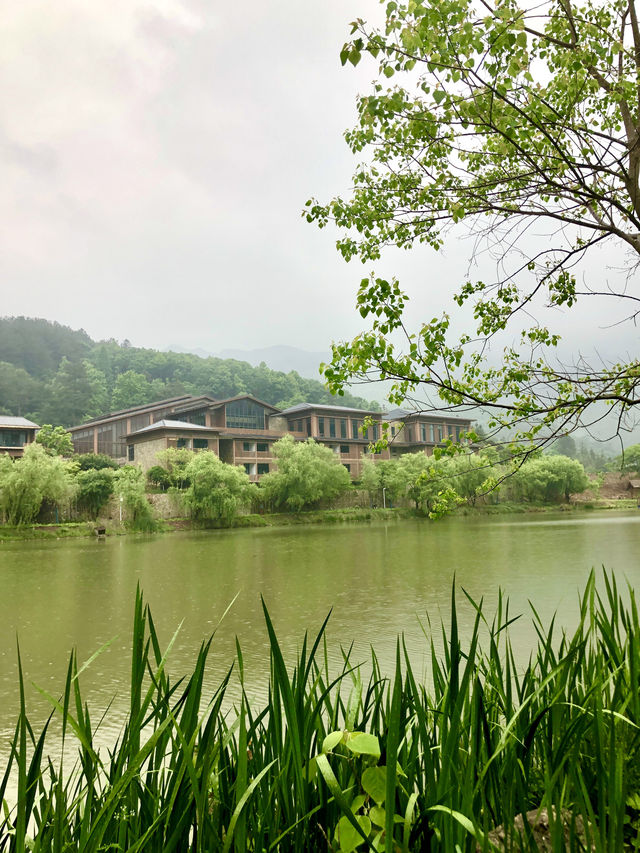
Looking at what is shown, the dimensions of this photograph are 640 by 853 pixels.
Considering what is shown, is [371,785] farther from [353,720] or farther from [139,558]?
[139,558]

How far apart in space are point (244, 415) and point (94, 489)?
695 inches

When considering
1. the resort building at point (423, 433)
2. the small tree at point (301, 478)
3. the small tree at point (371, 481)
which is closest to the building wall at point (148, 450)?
the small tree at point (301, 478)

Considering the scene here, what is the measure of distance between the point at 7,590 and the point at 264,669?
801 cm

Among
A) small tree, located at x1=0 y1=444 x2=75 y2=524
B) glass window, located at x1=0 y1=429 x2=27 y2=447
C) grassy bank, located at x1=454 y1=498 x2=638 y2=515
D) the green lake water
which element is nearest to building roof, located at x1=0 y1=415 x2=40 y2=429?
glass window, located at x1=0 y1=429 x2=27 y2=447

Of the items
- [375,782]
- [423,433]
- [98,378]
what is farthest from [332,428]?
[375,782]

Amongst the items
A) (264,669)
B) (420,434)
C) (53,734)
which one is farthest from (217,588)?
(420,434)

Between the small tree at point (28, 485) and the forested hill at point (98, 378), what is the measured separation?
116ft

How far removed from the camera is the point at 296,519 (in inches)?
1422

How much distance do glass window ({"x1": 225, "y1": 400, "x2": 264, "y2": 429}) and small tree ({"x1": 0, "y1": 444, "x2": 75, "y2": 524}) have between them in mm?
17523

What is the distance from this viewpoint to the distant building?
35.9 m

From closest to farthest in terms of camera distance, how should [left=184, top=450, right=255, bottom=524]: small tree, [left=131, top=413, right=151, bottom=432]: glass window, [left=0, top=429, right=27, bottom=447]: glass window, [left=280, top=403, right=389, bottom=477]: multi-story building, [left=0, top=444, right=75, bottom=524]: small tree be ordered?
[left=0, top=444, right=75, bottom=524]: small tree, [left=184, top=450, right=255, bottom=524]: small tree, [left=0, top=429, right=27, bottom=447]: glass window, [left=280, top=403, right=389, bottom=477]: multi-story building, [left=131, top=413, right=151, bottom=432]: glass window

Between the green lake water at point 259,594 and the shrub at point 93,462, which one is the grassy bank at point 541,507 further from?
the shrub at point 93,462

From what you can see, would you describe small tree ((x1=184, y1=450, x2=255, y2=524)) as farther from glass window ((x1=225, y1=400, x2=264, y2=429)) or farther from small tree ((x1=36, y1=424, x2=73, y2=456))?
glass window ((x1=225, y1=400, x2=264, y2=429))

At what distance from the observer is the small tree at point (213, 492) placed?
32.0 metres
